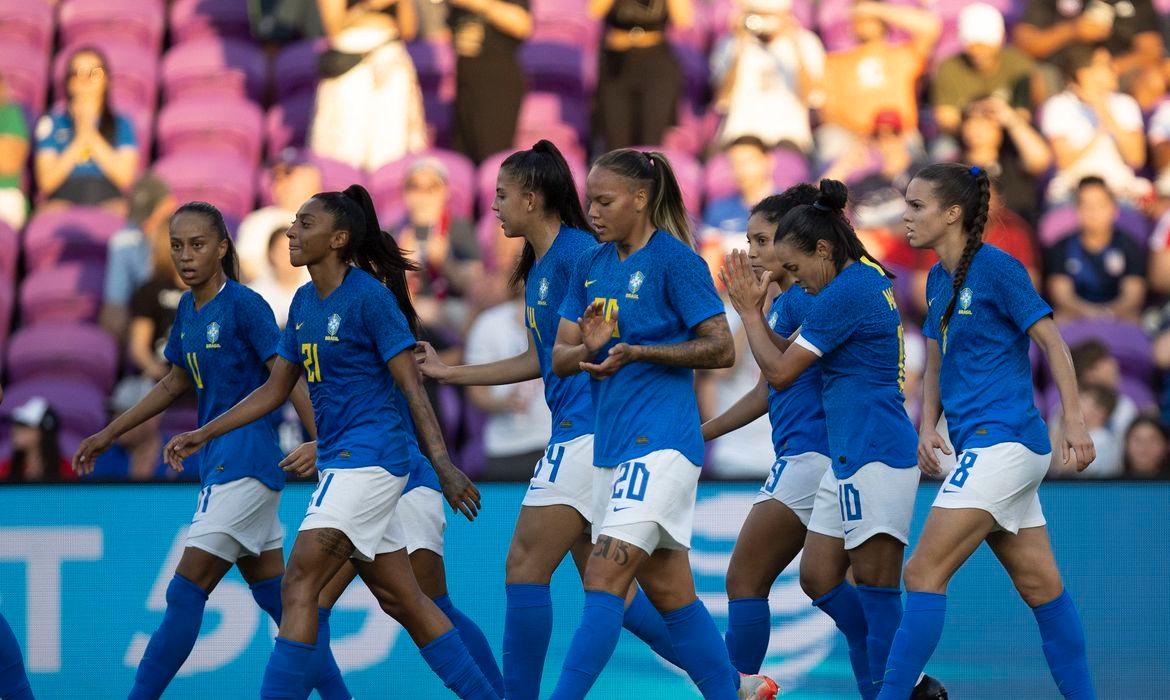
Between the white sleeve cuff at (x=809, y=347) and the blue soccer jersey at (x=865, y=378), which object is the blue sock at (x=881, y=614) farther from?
the white sleeve cuff at (x=809, y=347)

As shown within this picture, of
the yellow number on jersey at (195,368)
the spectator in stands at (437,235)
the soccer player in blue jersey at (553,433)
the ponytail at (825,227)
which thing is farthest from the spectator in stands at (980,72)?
the yellow number on jersey at (195,368)

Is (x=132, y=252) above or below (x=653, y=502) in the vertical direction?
above

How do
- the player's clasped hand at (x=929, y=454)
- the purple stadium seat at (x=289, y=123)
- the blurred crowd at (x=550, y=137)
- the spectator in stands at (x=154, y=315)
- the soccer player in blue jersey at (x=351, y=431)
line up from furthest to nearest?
the purple stadium seat at (x=289, y=123), the blurred crowd at (x=550, y=137), the spectator in stands at (x=154, y=315), the player's clasped hand at (x=929, y=454), the soccer player in blue jersey at (x=351, y=431)

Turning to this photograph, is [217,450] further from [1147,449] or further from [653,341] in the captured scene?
[1147,449]

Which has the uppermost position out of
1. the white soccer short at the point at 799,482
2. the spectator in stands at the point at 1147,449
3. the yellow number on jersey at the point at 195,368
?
the yellow number on jersey at the point at 195,368

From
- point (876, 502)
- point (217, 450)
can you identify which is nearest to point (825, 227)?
point (876, 502)

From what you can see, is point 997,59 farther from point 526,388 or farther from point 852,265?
point 852,265

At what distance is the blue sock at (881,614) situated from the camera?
5.59m

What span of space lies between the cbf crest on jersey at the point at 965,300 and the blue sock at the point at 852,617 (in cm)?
117

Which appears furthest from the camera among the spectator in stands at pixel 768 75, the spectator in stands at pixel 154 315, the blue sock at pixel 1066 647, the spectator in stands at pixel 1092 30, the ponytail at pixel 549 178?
the spectator in stands at pixel 1092 30

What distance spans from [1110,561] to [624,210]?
309 centimetres

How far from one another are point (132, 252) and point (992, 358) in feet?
18.8

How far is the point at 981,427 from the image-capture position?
17.1ft

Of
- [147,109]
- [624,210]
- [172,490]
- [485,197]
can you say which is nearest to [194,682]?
[172,490]
